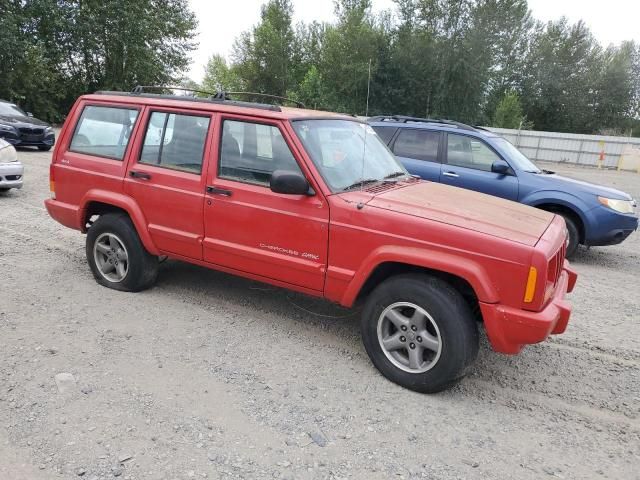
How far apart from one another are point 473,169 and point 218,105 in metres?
4.51

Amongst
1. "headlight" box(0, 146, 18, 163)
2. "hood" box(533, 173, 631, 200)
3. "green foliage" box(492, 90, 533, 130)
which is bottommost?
"headlight" box(0, 146, 18, 163)

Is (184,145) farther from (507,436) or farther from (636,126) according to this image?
(636,126)

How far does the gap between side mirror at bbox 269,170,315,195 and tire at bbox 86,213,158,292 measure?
1836mm

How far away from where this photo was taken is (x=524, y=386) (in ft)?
12.0

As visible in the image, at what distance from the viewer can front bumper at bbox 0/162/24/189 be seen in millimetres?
8781

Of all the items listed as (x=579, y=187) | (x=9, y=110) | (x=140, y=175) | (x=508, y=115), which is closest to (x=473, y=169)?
(x=579, y=187)

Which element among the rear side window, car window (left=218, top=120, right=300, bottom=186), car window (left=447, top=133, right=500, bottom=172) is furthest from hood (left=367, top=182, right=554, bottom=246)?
car window (left=447, top=133, right=500, bottom=172)

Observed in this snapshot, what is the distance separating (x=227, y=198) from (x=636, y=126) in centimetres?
5671

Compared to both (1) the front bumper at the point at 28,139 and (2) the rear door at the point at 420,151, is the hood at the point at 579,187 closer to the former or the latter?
(2) the rear door at the point at 420,151

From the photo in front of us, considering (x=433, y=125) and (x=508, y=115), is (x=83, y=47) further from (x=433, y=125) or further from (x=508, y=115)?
(x=508, y=115)

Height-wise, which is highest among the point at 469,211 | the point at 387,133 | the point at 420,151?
the point at 387,133

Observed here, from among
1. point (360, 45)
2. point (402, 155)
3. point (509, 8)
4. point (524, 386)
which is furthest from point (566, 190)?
point (509, 8)

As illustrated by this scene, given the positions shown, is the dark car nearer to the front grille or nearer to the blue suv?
the front grille

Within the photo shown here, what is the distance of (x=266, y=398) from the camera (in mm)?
3314
